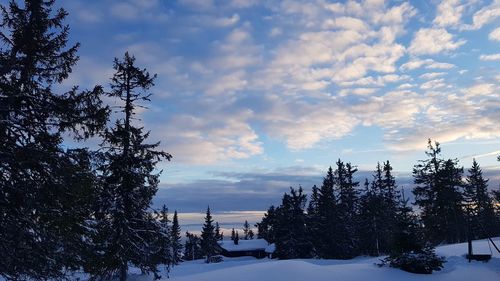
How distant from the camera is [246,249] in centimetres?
9388

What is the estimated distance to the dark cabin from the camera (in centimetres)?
9388

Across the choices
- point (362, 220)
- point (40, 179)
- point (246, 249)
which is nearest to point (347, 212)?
point (362, 220)

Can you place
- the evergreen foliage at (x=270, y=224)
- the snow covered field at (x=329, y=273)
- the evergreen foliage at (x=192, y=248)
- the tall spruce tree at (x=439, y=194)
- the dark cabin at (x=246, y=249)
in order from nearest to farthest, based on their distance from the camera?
the snow covered field at (x=329, y=273)
the tall spruce tree at (x=439, y=194)
the evergreen foliage at (x=270, y=224)
the dark cabin at (x=246, y=249)
the evergreen foliage at (x=192, y=248)

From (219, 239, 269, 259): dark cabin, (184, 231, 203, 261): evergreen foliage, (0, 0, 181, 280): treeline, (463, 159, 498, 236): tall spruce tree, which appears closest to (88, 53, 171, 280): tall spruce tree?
(0, 0, 181, 280): treeline

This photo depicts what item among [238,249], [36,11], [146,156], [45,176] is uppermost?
[36,11]

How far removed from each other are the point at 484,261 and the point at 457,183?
27.2 metres

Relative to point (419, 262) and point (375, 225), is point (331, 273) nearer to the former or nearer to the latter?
point (419, 262)

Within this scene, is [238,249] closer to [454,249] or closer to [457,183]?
[457,183]

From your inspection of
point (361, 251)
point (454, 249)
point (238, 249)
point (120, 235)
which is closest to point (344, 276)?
point (120, 235)

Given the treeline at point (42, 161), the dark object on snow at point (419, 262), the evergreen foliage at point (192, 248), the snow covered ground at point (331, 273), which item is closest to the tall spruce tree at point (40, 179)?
the treeline at point (42, 161)

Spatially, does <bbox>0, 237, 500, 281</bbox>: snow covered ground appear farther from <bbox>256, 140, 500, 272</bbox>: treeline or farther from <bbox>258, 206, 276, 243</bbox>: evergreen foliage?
<bbox>258, 206, 276, 243</bbox>: evergreen foliage

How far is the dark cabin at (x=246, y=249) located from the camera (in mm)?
93875

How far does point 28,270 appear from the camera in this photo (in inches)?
427

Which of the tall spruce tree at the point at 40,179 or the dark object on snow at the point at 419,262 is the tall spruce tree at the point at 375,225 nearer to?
the dark object on snow at the point at 419,262
